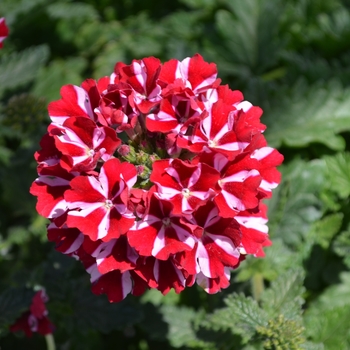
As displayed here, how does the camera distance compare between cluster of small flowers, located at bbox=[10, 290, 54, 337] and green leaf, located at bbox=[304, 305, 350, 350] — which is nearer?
cluster of small flowers, located at bbox=[10, 290, 54, 337]

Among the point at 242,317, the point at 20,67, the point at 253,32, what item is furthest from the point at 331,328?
the point at 20,67

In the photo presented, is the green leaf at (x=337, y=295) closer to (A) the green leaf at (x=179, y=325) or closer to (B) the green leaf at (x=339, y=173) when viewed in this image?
(B) the green leaf at (x=339, y=173)

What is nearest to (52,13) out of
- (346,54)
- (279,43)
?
(279,43)

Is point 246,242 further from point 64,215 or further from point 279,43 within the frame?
point 279,43

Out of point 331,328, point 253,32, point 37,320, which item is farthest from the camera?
point 253,32

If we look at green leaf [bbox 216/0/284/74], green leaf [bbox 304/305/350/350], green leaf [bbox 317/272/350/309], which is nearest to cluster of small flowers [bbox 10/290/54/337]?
green leaf [bbox 304/305/350/350]

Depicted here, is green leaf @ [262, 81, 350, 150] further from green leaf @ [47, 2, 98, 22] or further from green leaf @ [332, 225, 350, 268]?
green leaf @ [47, 2, 98, 22]

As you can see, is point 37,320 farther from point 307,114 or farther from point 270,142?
point 307,114

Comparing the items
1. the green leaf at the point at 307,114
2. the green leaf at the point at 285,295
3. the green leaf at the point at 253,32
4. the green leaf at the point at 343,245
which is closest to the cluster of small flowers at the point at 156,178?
the green leaf at the point at 285,295
